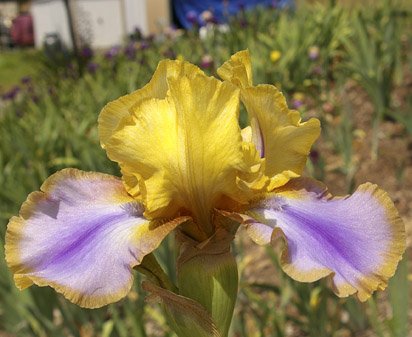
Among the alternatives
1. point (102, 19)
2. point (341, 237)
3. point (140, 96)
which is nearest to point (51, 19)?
point (102, 19)

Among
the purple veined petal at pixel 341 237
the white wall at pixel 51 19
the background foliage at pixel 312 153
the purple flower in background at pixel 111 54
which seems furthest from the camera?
the white wall at pixel 51 19

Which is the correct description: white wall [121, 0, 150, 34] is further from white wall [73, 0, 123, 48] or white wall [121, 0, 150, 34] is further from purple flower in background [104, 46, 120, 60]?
purple flower in background [104, 46, 120, 60]

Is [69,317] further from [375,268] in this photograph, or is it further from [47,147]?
[47,147]

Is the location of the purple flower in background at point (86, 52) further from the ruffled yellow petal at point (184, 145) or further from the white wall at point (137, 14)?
the ruffled yellow petal at point (184, 145)

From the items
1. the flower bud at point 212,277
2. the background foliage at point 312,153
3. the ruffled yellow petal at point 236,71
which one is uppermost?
the ruffled yellow petal at point 236,71

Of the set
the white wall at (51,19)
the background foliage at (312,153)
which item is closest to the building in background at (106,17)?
the white wall at (51,19)

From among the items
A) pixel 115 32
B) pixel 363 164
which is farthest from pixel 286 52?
pixel 115 32

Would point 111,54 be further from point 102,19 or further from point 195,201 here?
point 102,19
